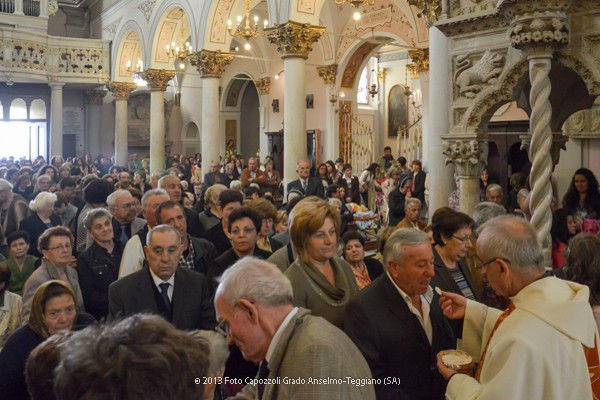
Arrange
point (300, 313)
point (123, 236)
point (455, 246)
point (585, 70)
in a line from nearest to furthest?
1. point (300, 313)
2. point (455, 246)
3. point (123, 236)
4. point (585, 70)

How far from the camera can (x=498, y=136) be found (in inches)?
528

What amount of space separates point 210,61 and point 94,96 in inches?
445

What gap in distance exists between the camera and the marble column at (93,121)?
79.9 ft

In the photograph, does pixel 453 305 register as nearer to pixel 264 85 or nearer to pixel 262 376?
pixel 262 376

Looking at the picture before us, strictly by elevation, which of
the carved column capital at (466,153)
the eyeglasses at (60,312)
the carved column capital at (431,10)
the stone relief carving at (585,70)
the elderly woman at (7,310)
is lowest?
the elderly woman at (7,310)

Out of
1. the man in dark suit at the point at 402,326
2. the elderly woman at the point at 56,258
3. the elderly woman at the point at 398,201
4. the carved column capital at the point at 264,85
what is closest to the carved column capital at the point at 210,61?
the carved column capital at the point at 264,85

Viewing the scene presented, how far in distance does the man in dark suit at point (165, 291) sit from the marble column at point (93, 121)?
22655 mm

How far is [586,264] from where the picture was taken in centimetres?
296

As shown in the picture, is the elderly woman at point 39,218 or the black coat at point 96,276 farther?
the elderly woman at point 39,218

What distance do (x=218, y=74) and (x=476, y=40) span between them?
996 cm

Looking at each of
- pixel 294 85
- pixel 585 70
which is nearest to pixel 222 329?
pixel 585 70

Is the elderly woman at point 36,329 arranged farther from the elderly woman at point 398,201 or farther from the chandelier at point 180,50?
the chandelier at point 180,50

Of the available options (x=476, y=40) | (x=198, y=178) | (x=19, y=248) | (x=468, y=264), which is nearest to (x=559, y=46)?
(x=476, y=40)

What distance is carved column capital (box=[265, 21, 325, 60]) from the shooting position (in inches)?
454
